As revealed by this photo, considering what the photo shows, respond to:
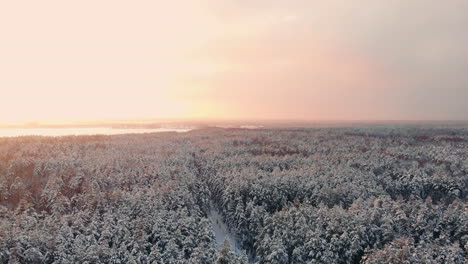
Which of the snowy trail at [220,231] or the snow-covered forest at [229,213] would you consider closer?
the snow-covered forest at [229,213]

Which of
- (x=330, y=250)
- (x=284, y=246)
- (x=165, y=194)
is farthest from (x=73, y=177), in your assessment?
(x=330, y=250)

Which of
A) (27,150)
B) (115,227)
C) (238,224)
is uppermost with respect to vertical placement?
(27,150)

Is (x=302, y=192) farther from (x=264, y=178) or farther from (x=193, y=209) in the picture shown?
(x=193, y=209)

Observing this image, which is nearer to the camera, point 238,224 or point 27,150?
point 238,224

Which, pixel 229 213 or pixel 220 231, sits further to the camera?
pixel 220 231

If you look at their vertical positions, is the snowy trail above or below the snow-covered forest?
below

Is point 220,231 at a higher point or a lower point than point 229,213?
lower

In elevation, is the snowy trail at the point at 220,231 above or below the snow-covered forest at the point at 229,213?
below

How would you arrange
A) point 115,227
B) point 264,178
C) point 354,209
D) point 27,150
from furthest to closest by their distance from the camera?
point 27,150, point 264,178, point 354,209, point 115,227
